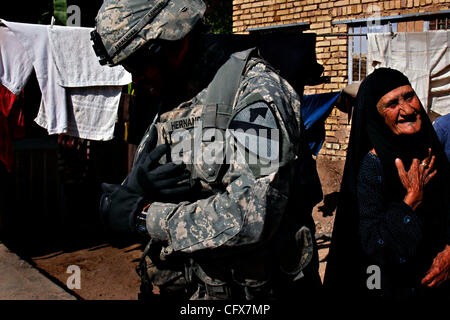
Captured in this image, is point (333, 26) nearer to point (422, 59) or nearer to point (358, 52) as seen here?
point (358, 52)

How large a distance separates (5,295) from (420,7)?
662 cm

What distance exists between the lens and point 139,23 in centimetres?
156

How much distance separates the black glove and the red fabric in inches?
135

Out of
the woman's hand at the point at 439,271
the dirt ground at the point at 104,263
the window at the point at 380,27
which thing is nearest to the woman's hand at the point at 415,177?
the woman's hand at the point at 439,271

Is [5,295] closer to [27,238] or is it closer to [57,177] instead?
[27,238]

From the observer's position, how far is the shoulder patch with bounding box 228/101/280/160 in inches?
50.4

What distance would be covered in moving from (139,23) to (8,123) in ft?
11.5

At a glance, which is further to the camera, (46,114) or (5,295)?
(46,114)

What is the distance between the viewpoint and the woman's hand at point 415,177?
81.7 inches

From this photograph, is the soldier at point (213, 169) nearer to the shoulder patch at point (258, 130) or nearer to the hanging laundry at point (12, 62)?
the shoulder patch at point (258, 130)

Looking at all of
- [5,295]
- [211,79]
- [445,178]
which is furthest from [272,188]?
[5,295]

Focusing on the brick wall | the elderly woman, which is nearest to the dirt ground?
the brick wall

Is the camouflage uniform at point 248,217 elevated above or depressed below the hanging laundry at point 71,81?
below

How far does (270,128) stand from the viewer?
1.29 meters
